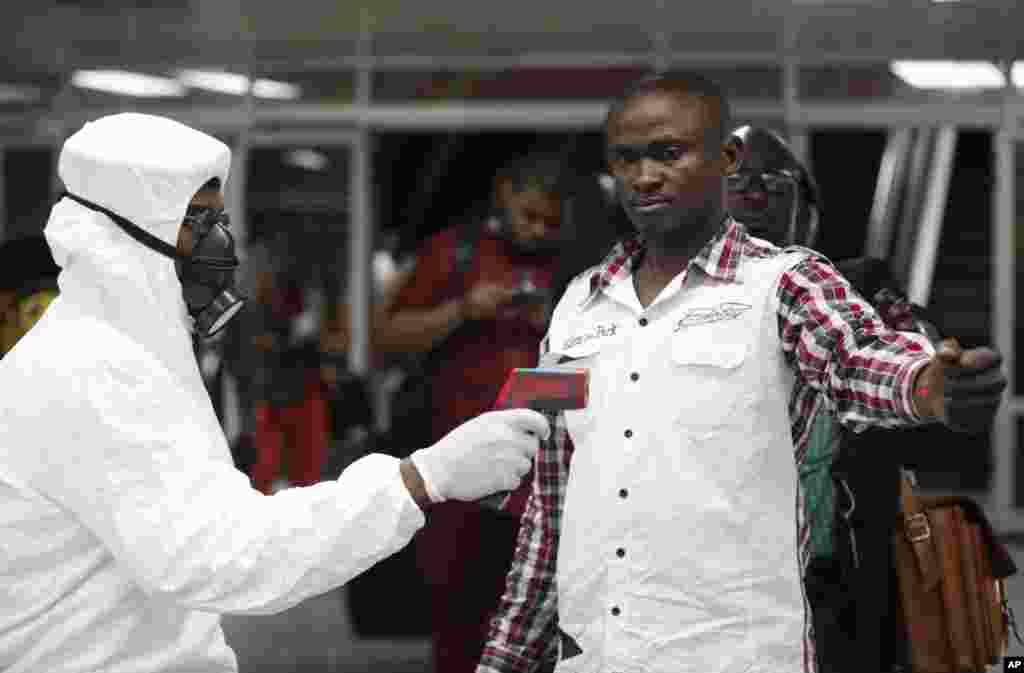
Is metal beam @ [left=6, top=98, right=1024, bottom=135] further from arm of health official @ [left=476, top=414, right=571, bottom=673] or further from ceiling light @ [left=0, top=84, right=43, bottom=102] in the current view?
arm of health official @ [left=476, top=414, right=571, bottom=673]

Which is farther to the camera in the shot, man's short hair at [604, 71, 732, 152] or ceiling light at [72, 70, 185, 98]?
ceiling light at [72, 70, 185, 98]

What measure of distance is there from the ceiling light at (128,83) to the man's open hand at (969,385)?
396 inches

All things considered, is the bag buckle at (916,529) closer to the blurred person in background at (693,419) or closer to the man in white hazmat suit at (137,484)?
the blurred person in background at (693,419)

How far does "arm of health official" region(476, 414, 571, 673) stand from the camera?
8.71 ft

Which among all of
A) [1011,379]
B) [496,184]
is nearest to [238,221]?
[1011,379]

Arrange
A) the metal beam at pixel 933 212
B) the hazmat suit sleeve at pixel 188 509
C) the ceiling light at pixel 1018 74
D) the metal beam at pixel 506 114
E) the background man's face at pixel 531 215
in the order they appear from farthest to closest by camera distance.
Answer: the metal beam at pixel 933 212 < the metal beam at pixel 506 114 < the ceiling light at pixel 1018 74 < the background man's face at pixel 531 215 < the hazmat suit sleeve at pixel 188 509

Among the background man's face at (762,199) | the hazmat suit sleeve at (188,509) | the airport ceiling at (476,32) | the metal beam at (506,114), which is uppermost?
the airport ceiling at (476,32)

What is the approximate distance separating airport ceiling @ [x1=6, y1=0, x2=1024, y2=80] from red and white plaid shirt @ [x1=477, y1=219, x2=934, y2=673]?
8.33m

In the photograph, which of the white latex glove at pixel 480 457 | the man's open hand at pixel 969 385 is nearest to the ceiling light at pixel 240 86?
the white latex glove at pixel 480 457

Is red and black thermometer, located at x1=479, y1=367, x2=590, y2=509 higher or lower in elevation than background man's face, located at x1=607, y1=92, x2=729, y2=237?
lower

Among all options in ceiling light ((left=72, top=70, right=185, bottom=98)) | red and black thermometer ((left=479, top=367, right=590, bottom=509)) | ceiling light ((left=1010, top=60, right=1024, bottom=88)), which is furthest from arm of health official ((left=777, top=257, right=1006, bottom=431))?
ceiling light ((left=72, top=70, right=185, bottom=98))

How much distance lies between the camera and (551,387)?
2240mm

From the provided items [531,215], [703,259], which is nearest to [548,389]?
[703,259]

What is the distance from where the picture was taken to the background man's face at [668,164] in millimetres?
2527
